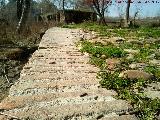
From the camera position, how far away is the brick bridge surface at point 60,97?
1.83 meters

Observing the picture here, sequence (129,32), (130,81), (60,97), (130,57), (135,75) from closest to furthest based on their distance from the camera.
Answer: (60,97)
(130,81)
(135,75)
(130,57)
(129,32)

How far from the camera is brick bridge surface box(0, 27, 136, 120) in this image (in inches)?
72.2

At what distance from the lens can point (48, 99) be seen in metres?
2.07

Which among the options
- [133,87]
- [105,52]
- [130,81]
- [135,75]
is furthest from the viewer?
[105,52]

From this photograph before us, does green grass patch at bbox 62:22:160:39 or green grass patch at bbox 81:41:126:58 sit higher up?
green grass patch at bbox 62:22:160:39

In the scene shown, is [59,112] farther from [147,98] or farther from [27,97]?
[147,98]

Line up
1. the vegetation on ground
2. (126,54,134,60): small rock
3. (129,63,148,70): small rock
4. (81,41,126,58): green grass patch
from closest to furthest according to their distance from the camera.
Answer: the vegetation on ground
(129,63,148,70): small rock
(126,54,134,60): small rock
(81,41,126,58): green grass patch

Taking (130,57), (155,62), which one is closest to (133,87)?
(155,62)

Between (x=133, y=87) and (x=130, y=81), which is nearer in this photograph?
(x=133, y=87)

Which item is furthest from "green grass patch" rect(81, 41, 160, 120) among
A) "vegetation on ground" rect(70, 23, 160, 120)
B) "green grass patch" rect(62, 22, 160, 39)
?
"green grass patch" rect(62, 22, 160, 39)

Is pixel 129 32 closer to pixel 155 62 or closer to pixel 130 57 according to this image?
pixel 130 57

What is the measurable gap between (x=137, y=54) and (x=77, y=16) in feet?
62.0

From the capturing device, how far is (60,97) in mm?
2125

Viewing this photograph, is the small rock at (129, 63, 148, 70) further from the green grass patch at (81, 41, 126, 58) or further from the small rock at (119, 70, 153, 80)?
the green grass patch at (81, 41, 126, 58)
